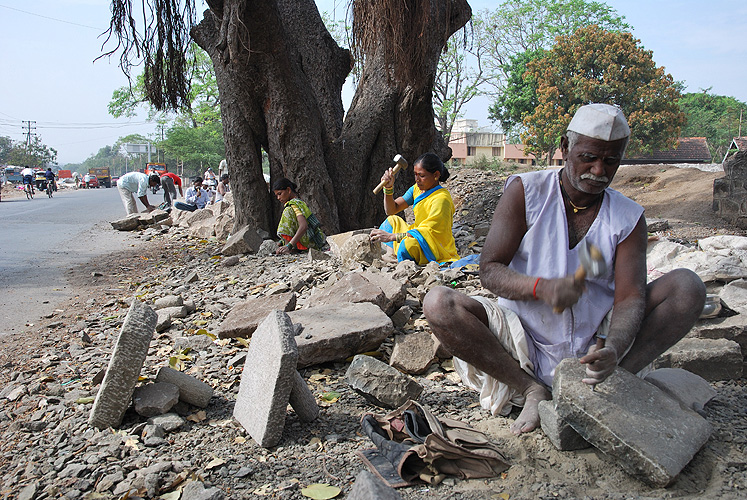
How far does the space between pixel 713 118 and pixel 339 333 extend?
46.4 m

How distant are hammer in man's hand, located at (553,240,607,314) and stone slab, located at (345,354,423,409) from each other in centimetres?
91

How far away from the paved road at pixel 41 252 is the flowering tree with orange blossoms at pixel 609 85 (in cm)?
1864

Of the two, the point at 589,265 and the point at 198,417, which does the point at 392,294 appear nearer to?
the point at 198,417

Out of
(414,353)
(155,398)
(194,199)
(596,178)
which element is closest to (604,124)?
(596,178)

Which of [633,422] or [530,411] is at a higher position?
[633,422]

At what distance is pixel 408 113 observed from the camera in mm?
7418

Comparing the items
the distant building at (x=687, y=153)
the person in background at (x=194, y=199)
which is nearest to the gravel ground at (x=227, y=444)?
the person in background at (x=194, y=199)

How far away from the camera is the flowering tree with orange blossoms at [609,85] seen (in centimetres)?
2323

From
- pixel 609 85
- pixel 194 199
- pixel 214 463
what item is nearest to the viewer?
pixel 214 463

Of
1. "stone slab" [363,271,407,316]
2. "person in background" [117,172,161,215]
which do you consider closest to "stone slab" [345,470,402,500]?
"stone slab" [363,271,407,316]

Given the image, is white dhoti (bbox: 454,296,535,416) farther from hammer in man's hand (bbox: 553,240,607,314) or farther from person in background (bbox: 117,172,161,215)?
person in background (bbox: 117,172,161,215)

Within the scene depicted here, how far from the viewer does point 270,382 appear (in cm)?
234

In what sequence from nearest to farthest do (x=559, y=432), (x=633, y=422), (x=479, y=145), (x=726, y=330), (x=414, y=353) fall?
(x=633, y=422)
(x=559, y=432)
(x=726, y=330)
(x=414, y=353)
(x=479, y=145)

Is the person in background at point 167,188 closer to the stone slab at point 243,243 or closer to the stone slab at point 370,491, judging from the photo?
the stone slab at point 243,243
